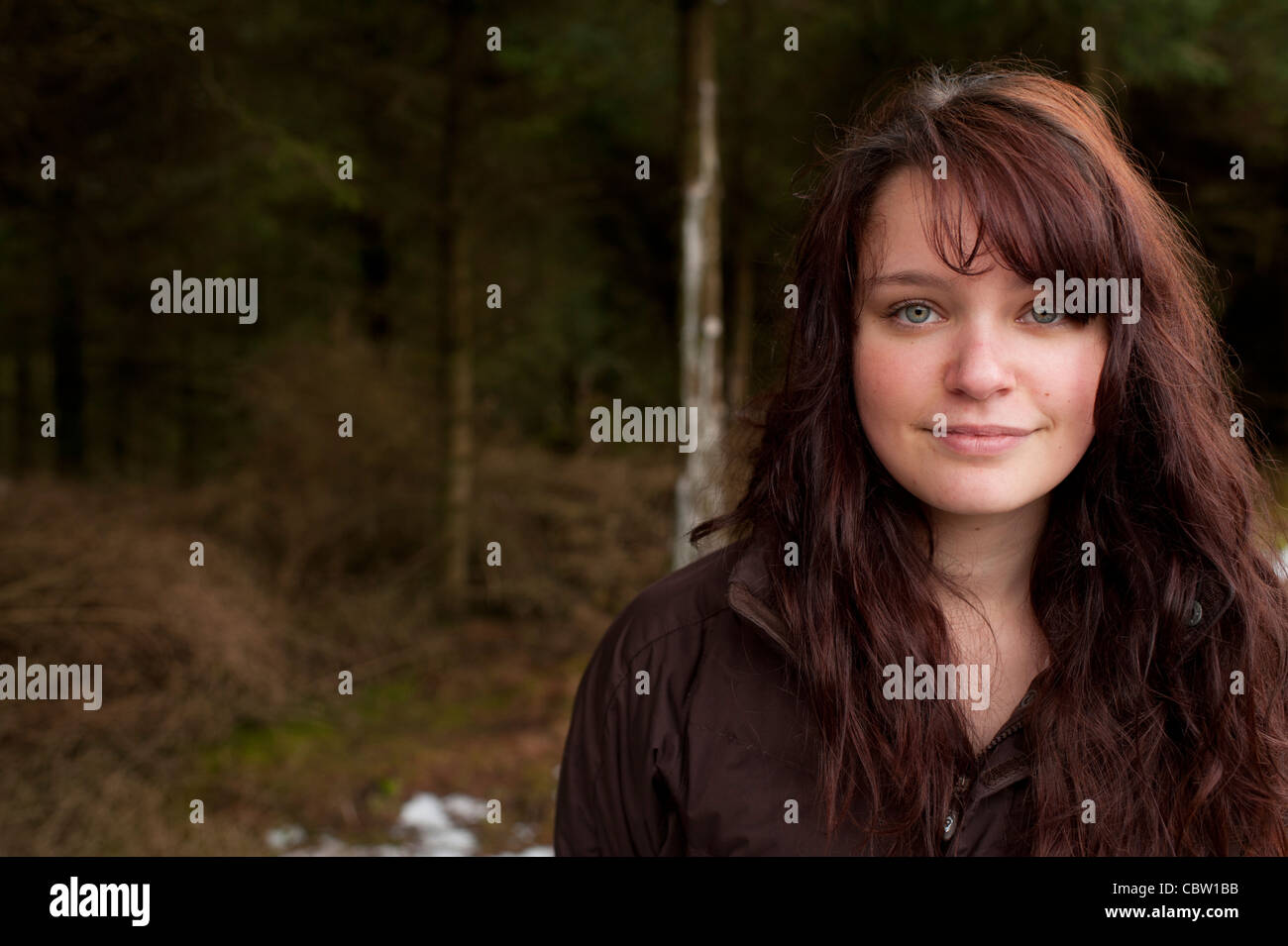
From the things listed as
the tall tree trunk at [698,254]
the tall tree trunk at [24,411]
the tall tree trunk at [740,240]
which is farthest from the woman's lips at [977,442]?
the tall tree trunk at [24,411]

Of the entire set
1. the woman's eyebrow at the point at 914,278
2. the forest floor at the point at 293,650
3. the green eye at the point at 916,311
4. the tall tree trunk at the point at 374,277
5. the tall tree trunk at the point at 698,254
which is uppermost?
the tall tree trunk at the point at 374,277

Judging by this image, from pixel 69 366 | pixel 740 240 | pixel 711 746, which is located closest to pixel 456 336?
pixel 740 240

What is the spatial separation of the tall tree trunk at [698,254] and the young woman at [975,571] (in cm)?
447

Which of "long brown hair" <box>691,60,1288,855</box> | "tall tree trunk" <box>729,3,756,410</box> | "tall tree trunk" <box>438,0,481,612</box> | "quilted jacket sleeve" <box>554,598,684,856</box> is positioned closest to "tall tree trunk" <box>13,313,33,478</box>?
"tall tree trunk" <box>438,0,481,612</box>

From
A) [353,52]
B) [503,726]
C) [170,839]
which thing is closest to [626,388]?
[353,52]

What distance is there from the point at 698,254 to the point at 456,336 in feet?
9.56

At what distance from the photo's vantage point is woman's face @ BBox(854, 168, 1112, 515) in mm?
1571

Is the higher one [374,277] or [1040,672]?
[374,277]

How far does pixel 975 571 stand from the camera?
1868 mm

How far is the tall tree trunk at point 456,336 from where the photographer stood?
825 cm

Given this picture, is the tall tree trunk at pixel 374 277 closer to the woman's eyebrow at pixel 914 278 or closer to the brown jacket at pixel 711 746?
the brown jacket at pixel 711 746

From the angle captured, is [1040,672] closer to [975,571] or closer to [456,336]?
[975,571]

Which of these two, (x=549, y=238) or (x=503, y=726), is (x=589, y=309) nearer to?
(x=549, y=238)

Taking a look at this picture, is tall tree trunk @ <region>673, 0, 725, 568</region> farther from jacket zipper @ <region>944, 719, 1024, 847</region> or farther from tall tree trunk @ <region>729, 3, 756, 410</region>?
jacket zipper @ <region>944, 719, 1024, 847</region>
